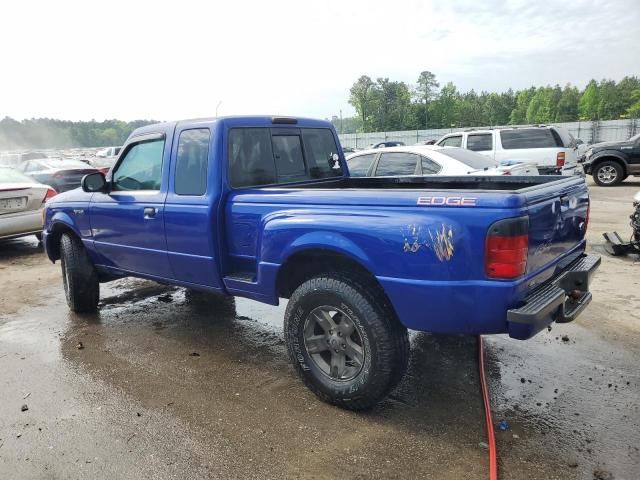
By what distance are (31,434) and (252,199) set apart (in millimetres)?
2071

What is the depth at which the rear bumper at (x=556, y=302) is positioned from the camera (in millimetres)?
2633

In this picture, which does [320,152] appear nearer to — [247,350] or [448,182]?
[448,182]

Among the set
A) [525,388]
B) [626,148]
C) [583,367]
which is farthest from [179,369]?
[626,148]

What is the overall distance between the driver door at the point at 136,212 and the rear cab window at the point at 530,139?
10.8m

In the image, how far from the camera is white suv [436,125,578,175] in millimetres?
Answer: 12625

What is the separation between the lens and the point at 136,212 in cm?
446

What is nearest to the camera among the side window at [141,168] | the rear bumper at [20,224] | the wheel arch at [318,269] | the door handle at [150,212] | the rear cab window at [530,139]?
the wheel arch at [318,269]

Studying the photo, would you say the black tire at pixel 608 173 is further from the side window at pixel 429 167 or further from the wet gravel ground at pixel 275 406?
the wet gravel ground at pixel 275 406

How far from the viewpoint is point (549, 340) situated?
14.3 feet

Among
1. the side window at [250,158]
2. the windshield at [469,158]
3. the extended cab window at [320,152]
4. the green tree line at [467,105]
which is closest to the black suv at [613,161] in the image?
the windshield at [469,158]

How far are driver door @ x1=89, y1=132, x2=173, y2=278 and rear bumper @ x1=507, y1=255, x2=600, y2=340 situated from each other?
286 cm

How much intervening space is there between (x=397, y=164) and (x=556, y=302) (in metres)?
5.73

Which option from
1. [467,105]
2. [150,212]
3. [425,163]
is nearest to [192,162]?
[150,212]

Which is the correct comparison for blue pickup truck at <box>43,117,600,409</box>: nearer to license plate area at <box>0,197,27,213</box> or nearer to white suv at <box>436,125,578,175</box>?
license plate area at <box>0,197,27,213</box>
